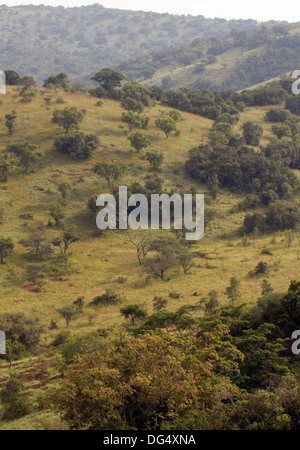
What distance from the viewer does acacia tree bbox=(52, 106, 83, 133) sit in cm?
5512

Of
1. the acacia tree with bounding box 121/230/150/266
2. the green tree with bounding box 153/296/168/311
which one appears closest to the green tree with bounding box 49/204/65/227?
the acacia tree with bounding box 121/230/150/266

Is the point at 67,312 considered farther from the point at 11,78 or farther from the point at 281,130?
the point at 11,78

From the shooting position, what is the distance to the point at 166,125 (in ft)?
195

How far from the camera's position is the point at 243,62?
149 m

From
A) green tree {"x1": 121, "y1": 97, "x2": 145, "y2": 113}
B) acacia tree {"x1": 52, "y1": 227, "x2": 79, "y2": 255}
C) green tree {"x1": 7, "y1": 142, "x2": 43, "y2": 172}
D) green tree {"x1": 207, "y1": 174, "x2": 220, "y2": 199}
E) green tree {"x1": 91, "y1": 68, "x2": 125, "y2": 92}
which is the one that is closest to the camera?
acacia tree {"x1": 52, "y1": 227, "x2": 79, "y2": 255}

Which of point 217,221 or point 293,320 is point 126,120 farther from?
point 293,320

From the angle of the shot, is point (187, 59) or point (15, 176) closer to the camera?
point (15, 176)

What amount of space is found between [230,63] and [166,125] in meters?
106

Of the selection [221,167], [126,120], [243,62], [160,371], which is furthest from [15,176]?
[243,62]

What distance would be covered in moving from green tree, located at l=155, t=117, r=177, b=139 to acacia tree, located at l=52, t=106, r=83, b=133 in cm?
1170

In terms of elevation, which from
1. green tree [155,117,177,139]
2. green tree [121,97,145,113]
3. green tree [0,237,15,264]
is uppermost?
green tree [121,97,145,113]

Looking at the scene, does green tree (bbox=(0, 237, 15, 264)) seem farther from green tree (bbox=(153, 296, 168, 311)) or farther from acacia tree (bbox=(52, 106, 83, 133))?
acacia tree (bbox=(52, 106, 83, 133))

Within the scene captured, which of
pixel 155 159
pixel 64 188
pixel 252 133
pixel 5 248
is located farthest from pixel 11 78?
pixel 5 248

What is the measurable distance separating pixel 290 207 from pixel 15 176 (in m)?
31.0
